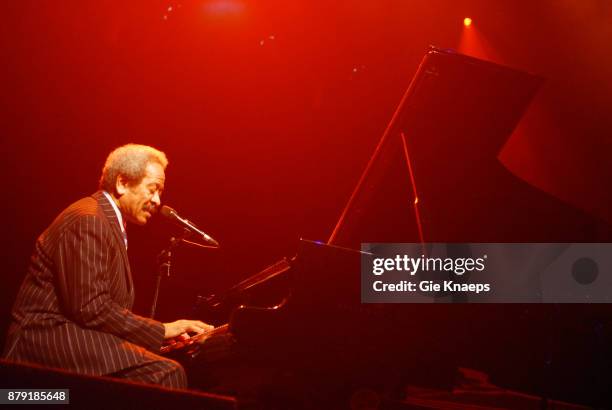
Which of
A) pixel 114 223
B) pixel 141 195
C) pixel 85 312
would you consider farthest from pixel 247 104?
pixel 85 312

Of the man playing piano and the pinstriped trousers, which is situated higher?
the man playing piano

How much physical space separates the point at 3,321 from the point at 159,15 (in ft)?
9.61

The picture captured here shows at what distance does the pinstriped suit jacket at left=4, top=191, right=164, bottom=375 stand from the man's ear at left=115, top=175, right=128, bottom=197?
303 mm

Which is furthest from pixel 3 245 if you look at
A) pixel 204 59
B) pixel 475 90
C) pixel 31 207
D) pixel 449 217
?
pixel 475 90

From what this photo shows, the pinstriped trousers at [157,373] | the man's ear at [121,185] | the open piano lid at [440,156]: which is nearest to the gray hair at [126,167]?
the man's ear at [121,185]

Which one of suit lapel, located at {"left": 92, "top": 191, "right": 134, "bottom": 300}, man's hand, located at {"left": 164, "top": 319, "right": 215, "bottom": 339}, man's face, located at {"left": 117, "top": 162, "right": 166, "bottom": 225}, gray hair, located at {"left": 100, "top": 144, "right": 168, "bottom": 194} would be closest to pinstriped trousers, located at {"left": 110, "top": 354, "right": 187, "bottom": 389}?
man's hand, located at {"left": 164, "top": 319, "right": 215, "bottom": 339}

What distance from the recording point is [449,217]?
353 cm

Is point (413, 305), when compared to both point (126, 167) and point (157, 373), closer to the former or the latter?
point (157, 373)

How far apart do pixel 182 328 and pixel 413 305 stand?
120 cm

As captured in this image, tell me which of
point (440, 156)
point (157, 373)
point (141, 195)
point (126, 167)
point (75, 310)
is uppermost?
point (440, 156)

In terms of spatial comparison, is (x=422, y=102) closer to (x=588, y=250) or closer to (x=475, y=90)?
(x=475, y=90)

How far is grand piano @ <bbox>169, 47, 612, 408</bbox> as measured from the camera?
277 cm

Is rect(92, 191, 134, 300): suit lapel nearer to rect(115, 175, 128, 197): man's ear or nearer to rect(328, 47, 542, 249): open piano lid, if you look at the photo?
rect(115, 175, 128, 197): man's ear

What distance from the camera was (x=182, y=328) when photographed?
2.85m
